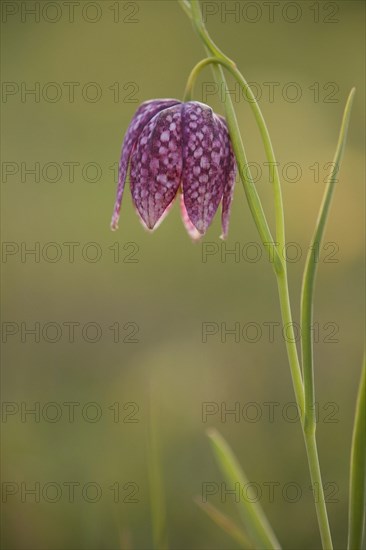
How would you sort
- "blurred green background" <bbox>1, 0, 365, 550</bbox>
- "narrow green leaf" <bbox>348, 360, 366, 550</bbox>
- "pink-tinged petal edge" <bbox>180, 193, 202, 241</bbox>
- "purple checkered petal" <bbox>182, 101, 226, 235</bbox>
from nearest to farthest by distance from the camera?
"narrow green leaf" <bbox>348, 360, 366, 550</bbox> → "purple checkered petal" <bbox>182, 101, 226, 235</bbox> → "pink-tinged petal edge" <bbox>180, 193, 202, 241</bbox> → "blurred green background" <bbox>1, 0, 365, 550</bbox>

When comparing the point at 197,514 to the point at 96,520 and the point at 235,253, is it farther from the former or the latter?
the point at 235,253

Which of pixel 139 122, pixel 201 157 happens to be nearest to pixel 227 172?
pixel 201 157

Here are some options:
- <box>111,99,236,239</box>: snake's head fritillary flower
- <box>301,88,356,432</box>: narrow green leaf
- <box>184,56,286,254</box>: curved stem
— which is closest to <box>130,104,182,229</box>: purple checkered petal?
<box>111,99,236,239</box>: snake's head fritillary flower

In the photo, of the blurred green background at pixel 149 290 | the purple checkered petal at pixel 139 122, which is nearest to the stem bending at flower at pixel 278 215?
the purple checkered petal at pixel 139 122

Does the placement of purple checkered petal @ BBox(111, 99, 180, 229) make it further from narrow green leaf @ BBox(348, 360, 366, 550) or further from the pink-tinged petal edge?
narrow green leaf @ BBox(348, 360, 366, 550)

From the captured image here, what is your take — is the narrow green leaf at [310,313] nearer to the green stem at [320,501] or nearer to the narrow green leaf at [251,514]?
the green stem at [320,501]

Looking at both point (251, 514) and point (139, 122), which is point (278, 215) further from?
point (251, 514)
